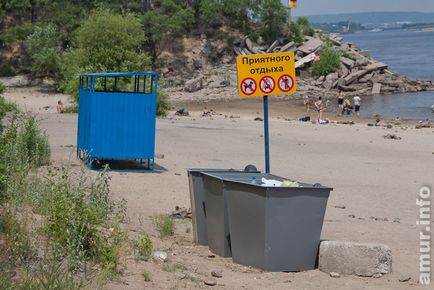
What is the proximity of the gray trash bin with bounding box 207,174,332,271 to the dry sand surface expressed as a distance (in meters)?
0.15

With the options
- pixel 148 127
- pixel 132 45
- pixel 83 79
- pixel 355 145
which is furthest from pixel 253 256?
pixel 132 45

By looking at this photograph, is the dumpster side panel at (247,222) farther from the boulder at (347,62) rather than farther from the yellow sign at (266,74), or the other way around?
the boulder at (347,62)

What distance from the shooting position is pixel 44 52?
54.0m

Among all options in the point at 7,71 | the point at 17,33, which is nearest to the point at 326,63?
the point at 17,33

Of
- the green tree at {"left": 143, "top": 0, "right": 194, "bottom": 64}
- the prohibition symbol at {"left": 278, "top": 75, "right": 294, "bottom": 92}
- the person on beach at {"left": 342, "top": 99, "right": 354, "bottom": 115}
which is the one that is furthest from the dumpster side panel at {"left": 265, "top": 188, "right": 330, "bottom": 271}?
the green tree at {"left": 143, "top": 0, "right": 194, "bottom": 64}

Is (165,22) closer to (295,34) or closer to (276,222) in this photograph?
(295,34)

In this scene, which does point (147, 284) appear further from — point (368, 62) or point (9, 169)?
point (368, 62)

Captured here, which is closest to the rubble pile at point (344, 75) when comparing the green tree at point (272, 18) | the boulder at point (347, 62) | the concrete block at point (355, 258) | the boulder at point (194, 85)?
the boulder at point (347, 62)

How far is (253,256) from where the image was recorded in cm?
848

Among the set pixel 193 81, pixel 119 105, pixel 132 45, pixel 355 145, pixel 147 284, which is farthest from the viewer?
pixel 193 81

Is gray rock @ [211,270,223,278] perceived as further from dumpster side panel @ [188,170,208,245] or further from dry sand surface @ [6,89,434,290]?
dumpster side panel @ [188,170,208,245]

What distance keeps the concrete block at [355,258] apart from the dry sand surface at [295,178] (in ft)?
0.37

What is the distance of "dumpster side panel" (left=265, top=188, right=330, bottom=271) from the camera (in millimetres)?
8133

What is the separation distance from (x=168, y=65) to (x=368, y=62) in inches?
623
